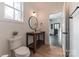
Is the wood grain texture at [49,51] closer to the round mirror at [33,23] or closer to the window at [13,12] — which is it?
the round mirror at [33,23]

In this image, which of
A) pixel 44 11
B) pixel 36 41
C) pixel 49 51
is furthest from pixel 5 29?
pixel 49 51

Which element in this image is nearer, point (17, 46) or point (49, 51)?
point (17, 46)

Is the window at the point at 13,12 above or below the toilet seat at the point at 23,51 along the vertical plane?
above

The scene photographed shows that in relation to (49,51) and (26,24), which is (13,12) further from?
(49,51)

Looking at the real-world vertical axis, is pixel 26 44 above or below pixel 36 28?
below

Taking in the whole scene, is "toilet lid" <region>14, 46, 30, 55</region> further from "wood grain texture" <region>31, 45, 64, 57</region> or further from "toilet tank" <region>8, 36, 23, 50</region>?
"wood grain texture" <region>31, 45, 64, 57</region>

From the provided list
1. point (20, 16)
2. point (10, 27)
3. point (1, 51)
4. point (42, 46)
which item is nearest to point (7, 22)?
point (10, 27)

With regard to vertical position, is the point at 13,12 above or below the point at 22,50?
above

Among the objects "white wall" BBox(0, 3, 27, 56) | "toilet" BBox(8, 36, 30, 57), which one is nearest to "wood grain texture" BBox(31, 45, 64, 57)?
"toilet" BBox(8, 36, 30, 57)

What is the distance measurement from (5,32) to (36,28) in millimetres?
473

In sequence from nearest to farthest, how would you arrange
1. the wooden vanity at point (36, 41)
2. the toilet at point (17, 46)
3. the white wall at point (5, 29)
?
the white wall at point (5, 29)
the toilet at point (17, 46)
the wooden vanity at point (36, 41)

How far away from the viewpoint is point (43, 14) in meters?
1.59

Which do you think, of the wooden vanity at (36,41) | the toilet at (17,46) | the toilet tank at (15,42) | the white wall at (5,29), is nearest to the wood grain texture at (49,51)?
the wooden vanity at (36,41)

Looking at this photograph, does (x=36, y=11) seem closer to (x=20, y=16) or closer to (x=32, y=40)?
(x=20, y=16)
